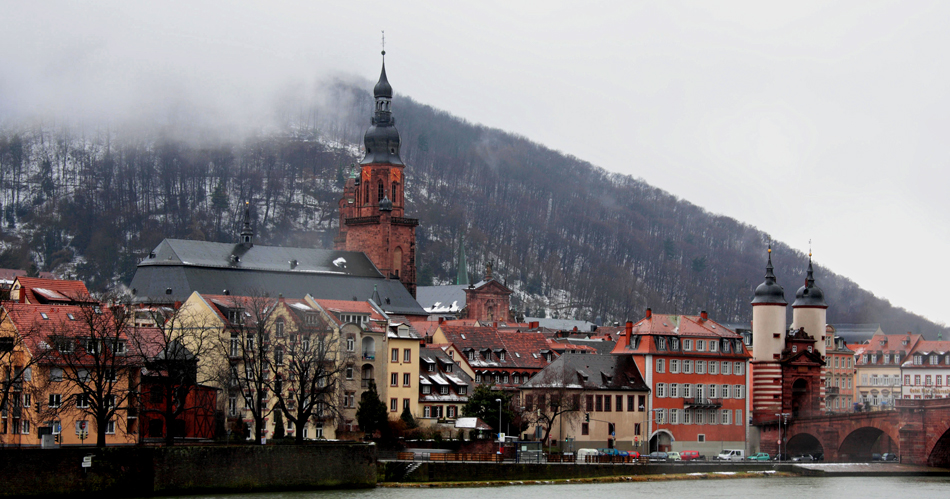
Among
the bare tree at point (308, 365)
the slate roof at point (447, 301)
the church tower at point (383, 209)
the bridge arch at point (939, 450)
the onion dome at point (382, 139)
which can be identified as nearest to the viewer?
the bare tree at point (308, 365)

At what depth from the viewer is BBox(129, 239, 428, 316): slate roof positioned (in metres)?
136

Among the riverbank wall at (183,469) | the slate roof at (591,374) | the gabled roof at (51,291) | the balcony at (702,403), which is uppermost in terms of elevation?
the gabled roof at (51,291)

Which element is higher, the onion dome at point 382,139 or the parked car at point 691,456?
the onion dome at point 382,139

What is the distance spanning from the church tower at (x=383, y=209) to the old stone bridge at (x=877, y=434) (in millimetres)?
68632

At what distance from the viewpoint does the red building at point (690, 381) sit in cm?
10912

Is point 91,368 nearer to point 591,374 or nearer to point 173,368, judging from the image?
point 173,368

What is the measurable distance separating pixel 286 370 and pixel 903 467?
4526 centimetres

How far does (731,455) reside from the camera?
340 feet

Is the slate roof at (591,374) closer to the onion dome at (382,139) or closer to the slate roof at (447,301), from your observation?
the onion dome at (382,139)

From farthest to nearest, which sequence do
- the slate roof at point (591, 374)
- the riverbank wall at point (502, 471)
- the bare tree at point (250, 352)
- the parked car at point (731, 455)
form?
the slate roof at point (591, 374), the parked car at point (731, 455), the bare tree at point (250, 352), the riverbank wall at point (502, 471)

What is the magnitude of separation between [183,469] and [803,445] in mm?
63460

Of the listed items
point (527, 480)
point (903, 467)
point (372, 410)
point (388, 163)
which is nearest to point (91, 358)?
point (372, 410)

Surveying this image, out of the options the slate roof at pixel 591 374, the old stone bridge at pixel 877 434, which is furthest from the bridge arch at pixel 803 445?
the slate roof at pixel 591 374

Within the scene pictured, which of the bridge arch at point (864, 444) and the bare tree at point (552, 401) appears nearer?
the bare tree at point (552, 401)
